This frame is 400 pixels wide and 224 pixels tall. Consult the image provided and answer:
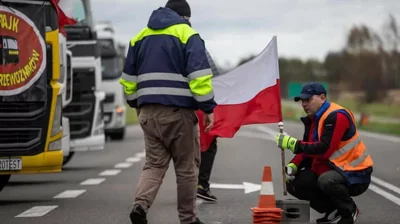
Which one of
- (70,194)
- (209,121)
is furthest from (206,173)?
(209,121)

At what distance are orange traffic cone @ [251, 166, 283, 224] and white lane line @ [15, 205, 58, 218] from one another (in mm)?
3189

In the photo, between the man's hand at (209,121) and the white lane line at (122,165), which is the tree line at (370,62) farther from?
the man's hand at (209,121)

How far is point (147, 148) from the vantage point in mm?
9969

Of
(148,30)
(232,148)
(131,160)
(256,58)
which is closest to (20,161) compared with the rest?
(256,58)

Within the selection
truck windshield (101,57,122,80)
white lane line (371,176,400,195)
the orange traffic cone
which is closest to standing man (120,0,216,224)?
the orange traffic cone

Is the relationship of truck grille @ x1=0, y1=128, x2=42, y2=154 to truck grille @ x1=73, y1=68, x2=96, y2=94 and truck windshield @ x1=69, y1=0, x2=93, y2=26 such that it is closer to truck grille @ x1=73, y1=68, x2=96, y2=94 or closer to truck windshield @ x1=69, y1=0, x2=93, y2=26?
truck grille @ x1=73, y1=68, x2=96, y2=94

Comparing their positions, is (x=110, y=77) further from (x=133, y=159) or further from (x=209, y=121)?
(x=209, y=121)

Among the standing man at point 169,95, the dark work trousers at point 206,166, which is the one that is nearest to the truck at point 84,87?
the dark work trousers at point 206,166

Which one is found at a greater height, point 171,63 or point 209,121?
point 171,63

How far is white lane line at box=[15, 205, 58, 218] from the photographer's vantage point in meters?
12.5

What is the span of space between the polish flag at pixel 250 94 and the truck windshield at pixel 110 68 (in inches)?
859

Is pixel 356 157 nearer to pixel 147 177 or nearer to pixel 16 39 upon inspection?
pixel 147 177

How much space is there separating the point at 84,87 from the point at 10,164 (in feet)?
22.3

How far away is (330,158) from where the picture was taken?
34.6 ft
